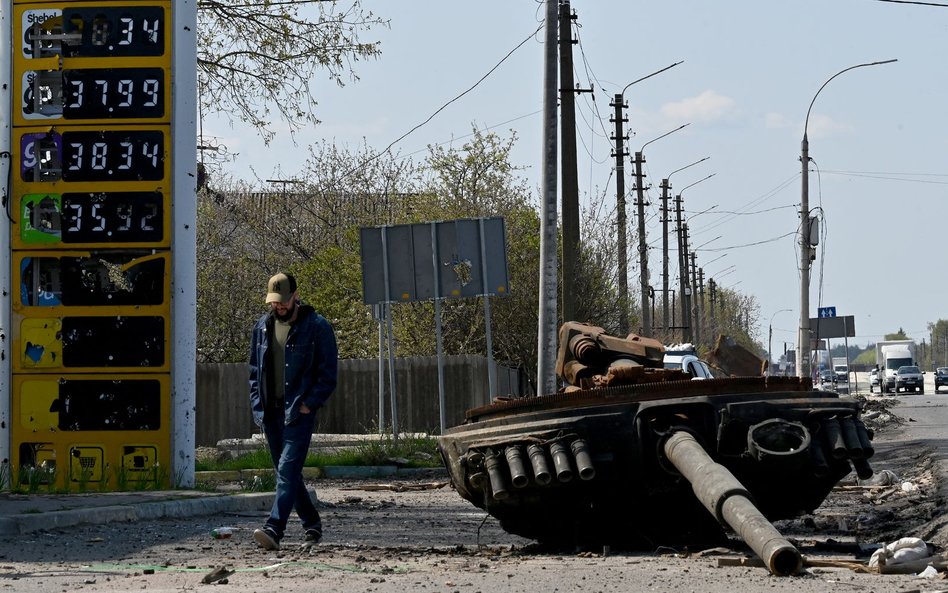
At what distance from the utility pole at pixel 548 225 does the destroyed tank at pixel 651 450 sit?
9.79 metres

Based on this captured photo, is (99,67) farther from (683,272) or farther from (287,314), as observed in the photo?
(683,272)

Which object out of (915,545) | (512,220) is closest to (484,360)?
(512,220)

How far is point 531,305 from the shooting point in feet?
105

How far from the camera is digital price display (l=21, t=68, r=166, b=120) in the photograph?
46.3 feet

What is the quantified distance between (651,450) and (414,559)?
1.51 metres

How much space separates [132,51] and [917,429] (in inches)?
794

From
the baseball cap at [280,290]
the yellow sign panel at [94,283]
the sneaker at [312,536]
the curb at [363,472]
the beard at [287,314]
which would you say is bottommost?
the curb at [363,472]

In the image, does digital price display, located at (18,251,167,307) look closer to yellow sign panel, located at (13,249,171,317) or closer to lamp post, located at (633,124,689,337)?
yellow sign panel, located at (13,249,171,317)

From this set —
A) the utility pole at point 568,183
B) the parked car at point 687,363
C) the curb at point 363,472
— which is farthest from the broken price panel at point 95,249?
the parked car at point 687,363

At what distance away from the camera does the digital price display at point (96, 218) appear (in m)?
14.0

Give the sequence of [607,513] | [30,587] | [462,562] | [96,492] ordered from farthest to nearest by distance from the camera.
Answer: [96,492]
[607,513]
[462,562]
[30,587]

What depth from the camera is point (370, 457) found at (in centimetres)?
1923

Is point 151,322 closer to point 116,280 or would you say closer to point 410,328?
point 116,280

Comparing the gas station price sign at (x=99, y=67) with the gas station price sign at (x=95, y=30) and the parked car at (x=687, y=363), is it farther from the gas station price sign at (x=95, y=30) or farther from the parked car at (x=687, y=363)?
the parked car at (x=687, y=363)
